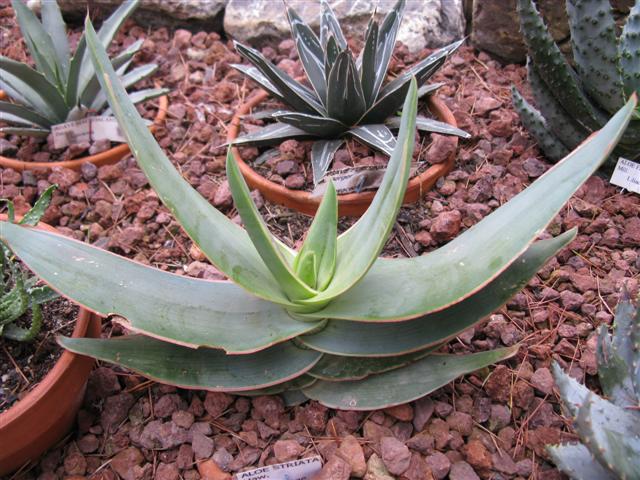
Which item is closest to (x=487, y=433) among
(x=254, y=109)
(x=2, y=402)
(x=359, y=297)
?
(x=359, y=297)

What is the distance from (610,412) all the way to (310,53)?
127 centimetres

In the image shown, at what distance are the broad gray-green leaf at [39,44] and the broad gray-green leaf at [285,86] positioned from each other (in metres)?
0.68

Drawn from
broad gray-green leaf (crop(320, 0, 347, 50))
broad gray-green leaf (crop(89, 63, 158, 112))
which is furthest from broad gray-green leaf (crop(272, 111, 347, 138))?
broad gray-green leaf (crop(89, 63, 158, 112))

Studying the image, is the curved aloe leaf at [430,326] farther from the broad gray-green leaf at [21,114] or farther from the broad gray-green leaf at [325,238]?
the broad gray-green leaf at [21,114]

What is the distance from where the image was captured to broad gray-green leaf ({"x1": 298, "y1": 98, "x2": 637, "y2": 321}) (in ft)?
3.06

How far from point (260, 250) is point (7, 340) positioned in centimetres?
67

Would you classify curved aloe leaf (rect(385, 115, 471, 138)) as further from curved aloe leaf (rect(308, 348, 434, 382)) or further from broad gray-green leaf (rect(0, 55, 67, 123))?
broad gray-green leaf (rect(0, 55, 67, 123))

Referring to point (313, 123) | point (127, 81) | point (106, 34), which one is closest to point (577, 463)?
point (313, 123)

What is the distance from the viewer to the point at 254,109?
1.96 m

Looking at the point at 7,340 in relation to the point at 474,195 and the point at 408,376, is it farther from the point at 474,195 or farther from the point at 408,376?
the point at 474,195

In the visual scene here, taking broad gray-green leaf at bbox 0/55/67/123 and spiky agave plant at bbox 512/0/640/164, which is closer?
spiky agave plant at bbox 512/0/640/164

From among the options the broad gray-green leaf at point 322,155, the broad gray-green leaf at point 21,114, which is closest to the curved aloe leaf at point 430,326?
the broad gray-green leaf at point 322,155

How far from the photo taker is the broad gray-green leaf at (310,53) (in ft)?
5.71

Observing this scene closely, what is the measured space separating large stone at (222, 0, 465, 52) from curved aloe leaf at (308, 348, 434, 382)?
4.73 feet
